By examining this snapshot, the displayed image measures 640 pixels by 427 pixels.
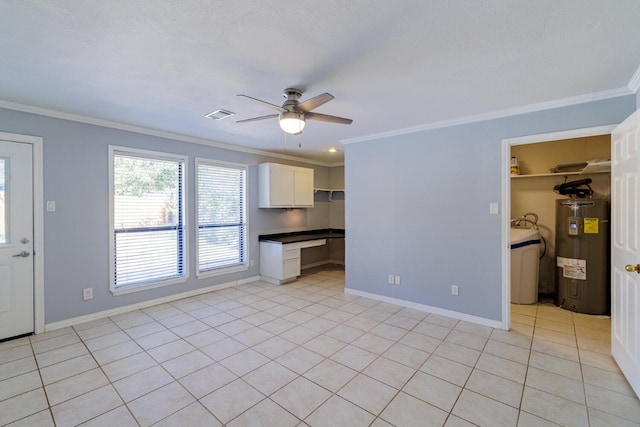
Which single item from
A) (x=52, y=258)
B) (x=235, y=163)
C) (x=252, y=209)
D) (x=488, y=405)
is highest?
(x=235, y=163)

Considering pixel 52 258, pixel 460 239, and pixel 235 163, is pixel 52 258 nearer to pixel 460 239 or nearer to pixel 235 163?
pixel 235 163

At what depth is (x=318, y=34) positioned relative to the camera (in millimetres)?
1719

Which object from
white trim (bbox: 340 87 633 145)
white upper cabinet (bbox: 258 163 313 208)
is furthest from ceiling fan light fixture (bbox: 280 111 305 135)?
white upper cabinet (bbox: 258 163 313 208)

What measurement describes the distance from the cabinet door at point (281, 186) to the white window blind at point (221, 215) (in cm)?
51

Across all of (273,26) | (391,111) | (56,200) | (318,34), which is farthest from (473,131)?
(56,200)

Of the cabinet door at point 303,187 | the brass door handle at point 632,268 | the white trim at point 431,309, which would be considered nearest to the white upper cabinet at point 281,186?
the cabinet door at point 303,187

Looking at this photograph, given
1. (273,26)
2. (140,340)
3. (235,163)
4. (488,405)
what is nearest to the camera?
(273,26)

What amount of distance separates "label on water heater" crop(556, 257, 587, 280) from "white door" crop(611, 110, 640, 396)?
4.08 ft

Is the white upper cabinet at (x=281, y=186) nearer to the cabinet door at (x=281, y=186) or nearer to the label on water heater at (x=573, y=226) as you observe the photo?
the cabinet door at (x=281, y=186)

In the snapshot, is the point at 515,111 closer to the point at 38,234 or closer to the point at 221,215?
the point at 221,215

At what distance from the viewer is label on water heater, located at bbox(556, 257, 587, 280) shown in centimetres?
353

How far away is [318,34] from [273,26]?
0.27 metres

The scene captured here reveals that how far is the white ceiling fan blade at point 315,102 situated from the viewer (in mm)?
2017

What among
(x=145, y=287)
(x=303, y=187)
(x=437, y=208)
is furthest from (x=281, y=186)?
(x=437, y=208)
